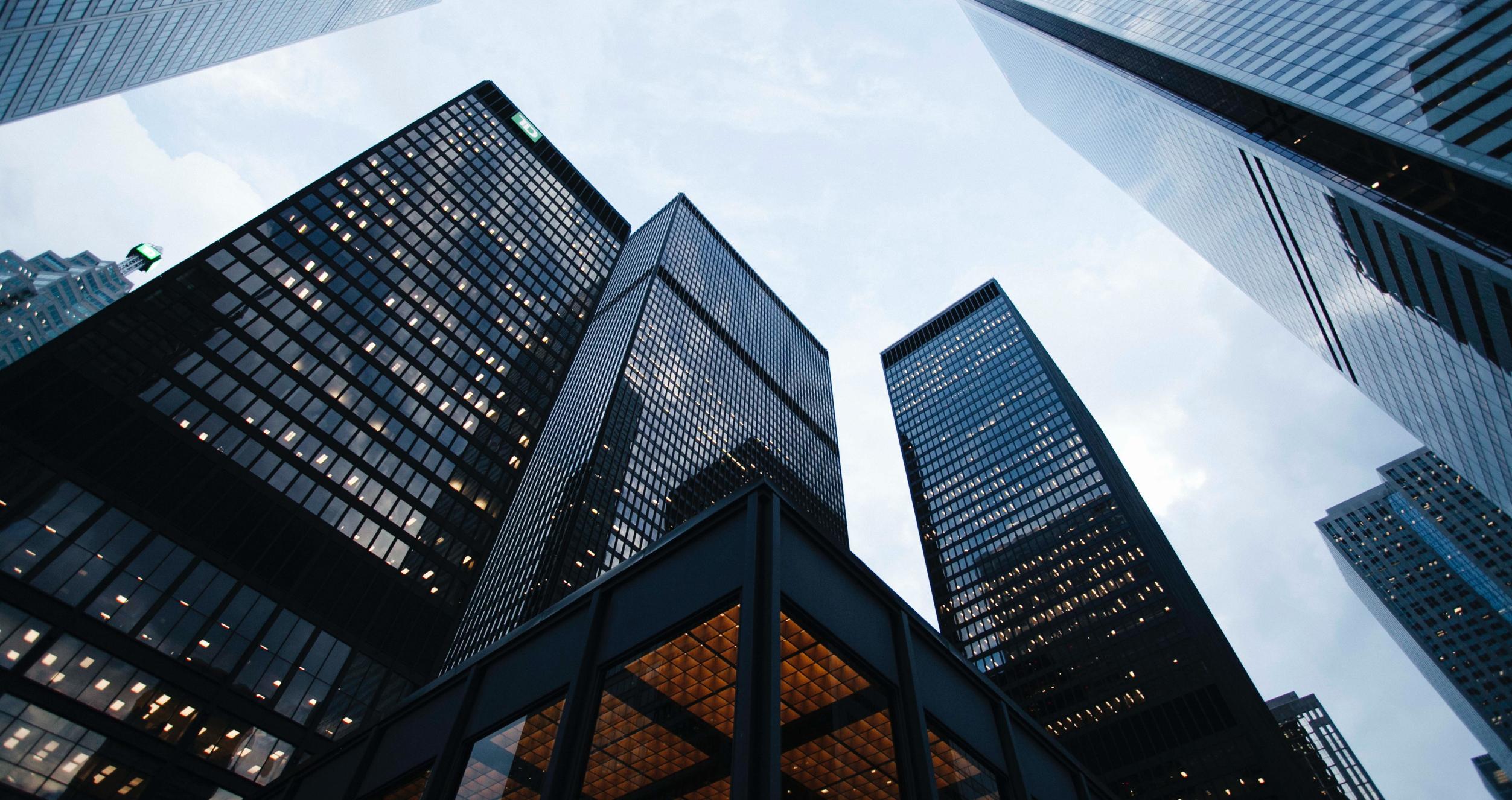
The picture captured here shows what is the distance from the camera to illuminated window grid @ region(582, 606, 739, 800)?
13.9 metres

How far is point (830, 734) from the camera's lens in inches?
565

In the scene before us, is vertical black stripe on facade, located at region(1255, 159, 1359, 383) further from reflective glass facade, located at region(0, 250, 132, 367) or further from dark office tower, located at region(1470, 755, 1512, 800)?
reflective glass facade, located at region(0, 250, 132, 367)

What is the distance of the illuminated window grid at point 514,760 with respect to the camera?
1563 centimetres

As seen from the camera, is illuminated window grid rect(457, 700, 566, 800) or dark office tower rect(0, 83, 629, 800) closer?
illuminated window grid rect(457, 700, 566, 800)

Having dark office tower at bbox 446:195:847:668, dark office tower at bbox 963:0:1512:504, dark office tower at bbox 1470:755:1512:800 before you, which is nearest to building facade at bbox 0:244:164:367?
dark office tower at bbox 446:195:847:668

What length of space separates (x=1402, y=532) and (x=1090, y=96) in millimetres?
152652

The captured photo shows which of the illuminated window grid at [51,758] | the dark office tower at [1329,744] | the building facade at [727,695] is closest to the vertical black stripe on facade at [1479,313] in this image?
the building facade at [727,695]

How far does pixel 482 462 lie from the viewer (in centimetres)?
7394

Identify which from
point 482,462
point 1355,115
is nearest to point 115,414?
point 482,462

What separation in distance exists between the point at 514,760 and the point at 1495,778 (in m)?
279

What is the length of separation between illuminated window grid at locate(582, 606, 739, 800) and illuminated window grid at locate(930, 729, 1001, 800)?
502 cm

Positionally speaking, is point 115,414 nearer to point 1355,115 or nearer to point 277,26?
point 277,26

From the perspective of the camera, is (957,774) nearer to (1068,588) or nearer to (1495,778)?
(1068,588)

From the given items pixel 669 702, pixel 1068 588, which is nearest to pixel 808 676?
pixel 669 702
